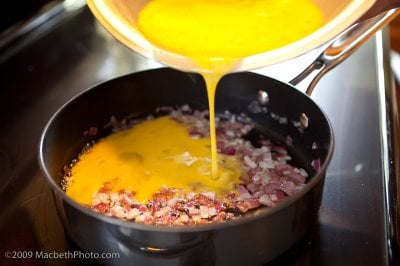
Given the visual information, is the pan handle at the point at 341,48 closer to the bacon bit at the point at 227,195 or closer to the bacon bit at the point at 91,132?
the bacon bit at the point at 227,195

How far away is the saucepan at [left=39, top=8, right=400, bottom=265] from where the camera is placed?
686 mm

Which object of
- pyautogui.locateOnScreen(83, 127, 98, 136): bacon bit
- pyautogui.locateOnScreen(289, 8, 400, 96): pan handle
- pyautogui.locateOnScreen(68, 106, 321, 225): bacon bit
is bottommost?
pyautogui.locateOnScreen(68, 106, 321, 225): bacon bit

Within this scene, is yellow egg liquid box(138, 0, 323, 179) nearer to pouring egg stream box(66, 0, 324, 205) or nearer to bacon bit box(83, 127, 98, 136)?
pouring egg stream box(66, 0, 324, 205)

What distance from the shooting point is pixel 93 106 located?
3.54 ft

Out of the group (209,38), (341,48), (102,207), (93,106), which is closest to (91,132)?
(93,106)

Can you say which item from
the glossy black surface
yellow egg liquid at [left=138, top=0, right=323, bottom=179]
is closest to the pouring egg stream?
yellow egg liquid at [left=138, top=0, right=323, bottom=179]

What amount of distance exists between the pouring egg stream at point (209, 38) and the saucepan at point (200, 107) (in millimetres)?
107

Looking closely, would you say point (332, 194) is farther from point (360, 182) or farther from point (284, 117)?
point (284, 117)

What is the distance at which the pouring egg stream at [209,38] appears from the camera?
80 cm

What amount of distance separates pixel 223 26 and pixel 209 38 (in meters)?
0.03

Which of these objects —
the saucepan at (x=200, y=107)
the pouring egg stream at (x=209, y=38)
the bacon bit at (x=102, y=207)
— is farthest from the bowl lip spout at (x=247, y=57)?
the bacon bit at (x=102, y=207)

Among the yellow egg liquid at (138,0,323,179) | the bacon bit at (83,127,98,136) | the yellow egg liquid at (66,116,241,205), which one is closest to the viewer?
the yellow egg liquid at (138,0,323,179)

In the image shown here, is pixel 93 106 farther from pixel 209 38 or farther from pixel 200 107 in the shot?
pixel 209 38

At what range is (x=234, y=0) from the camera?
0.88 metres
